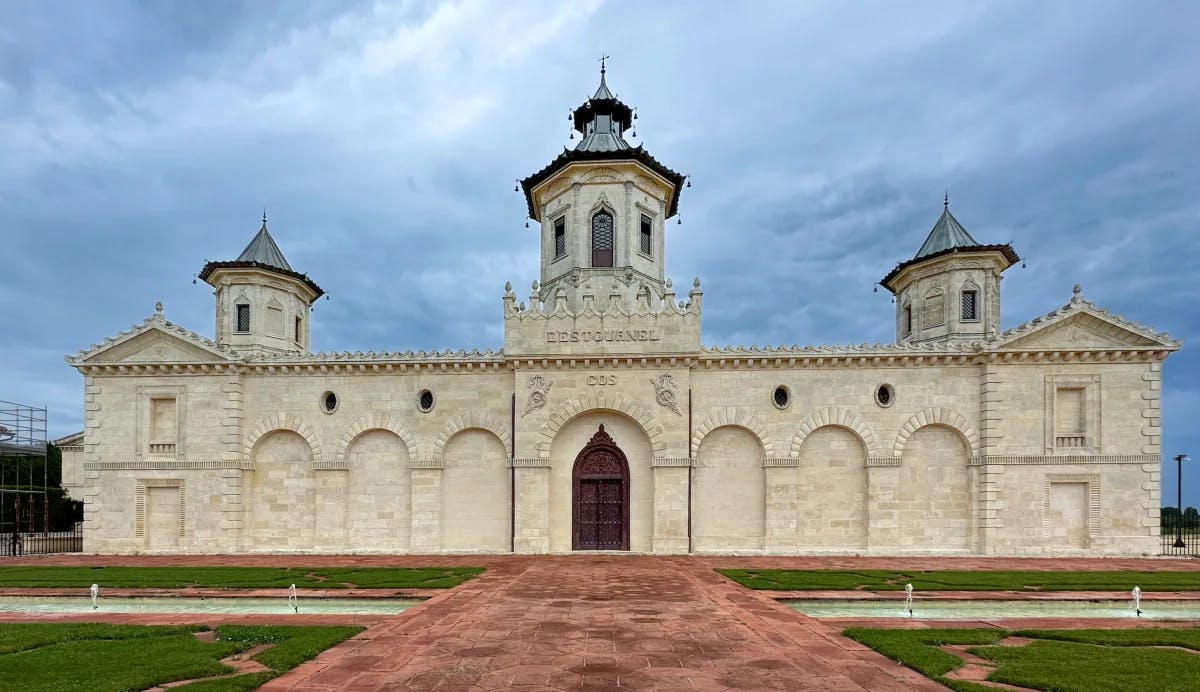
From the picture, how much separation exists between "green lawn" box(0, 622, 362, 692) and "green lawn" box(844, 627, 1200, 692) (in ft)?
29.0

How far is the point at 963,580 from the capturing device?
1695 cm

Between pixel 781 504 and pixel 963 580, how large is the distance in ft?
26.6

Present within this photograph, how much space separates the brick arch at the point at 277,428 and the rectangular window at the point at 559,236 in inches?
492

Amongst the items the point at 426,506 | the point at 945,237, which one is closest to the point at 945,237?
the point at 945,237

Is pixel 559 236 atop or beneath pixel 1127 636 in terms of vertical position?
atop

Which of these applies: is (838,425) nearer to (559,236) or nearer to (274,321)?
(559,236)

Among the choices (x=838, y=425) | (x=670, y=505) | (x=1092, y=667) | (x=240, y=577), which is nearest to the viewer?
(x=1092, y=667)

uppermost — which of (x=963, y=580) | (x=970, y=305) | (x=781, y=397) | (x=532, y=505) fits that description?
(x=970, y=305)

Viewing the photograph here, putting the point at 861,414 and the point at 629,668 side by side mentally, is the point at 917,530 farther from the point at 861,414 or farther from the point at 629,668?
the point at 629,668

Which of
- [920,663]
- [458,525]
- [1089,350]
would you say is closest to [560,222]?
[458,525]

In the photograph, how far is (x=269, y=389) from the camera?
86.1ft

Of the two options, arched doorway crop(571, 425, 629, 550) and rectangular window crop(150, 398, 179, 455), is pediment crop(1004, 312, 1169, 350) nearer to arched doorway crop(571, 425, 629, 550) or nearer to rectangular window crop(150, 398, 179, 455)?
arched doorway crop(571, 425, 629, 550)

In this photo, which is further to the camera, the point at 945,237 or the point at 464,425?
the point at 945,237

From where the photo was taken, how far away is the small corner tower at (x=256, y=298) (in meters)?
29.5
